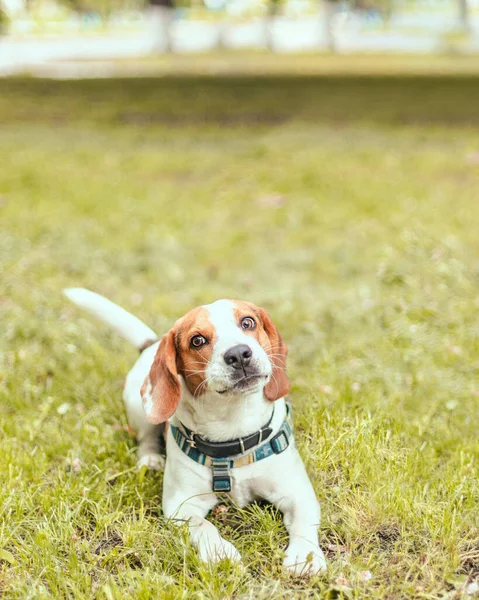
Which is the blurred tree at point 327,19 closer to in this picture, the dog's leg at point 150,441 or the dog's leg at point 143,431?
the dog's leg at point 143,431

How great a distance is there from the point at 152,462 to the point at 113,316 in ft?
2.77

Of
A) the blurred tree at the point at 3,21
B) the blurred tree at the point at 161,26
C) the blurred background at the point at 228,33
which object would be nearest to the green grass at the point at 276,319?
the blurred background at the point at 228,33

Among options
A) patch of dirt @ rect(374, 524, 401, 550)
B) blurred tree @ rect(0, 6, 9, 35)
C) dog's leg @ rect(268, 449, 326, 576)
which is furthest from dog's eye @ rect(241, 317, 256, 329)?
blurred tree @ rect(0, 6, 9, 35)

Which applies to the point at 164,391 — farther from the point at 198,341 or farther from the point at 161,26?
the point at 161,26

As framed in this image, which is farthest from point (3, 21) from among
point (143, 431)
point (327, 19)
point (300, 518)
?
point (300, 518)

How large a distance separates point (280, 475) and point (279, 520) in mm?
173

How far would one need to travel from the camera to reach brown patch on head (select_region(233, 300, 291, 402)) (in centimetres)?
281

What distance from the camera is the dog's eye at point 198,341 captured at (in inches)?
106

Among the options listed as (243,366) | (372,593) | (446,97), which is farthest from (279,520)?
(446,97)

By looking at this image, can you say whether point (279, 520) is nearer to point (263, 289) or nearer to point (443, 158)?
point (263, 289)

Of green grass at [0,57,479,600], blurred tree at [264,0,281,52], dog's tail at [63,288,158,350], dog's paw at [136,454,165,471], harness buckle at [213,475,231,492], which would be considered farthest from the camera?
blurred tree at [264,0,281,52]

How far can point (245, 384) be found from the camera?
2.57 m

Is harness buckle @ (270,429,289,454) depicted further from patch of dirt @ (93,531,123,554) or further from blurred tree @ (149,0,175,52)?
blurred tree @ (149,0,175,52)

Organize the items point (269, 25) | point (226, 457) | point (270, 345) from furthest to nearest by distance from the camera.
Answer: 1. point (269, 25)
2. point (270, 345)
3. point (226, 457)
